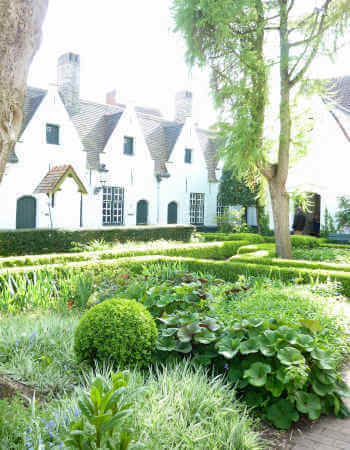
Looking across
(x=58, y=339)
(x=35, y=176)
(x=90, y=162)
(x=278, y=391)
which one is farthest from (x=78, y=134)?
(x=278, y=391)

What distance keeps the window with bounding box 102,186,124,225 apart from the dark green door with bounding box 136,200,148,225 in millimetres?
1177

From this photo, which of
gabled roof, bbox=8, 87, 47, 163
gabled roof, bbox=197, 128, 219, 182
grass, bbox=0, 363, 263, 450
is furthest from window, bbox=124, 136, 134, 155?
grass, bbox=0, 363, 263, 450

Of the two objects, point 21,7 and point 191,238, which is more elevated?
point 21,7

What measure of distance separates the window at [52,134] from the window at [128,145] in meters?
4.09

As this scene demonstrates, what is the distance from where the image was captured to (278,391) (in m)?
3.51

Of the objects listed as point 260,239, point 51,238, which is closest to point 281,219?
point 260,239

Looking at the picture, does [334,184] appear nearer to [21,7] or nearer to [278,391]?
[278,391]

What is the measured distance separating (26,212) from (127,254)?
8902 millimetres

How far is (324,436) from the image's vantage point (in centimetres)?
333

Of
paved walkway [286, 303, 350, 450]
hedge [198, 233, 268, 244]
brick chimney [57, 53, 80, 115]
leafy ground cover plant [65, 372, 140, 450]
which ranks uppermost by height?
brick chimney [57, 53, 80, 115]

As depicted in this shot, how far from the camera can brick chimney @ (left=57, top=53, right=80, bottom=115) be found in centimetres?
1981

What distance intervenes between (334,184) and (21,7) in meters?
19.8

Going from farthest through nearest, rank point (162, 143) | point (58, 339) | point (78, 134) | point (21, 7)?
point (162, 143)
point (78, 134)
point (58, 339)
point (21, 7)

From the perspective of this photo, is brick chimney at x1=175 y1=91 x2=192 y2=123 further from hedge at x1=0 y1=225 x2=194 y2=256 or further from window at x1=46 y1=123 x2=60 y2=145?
hedge at x1=0 y1=225 x2=194 y2=256
